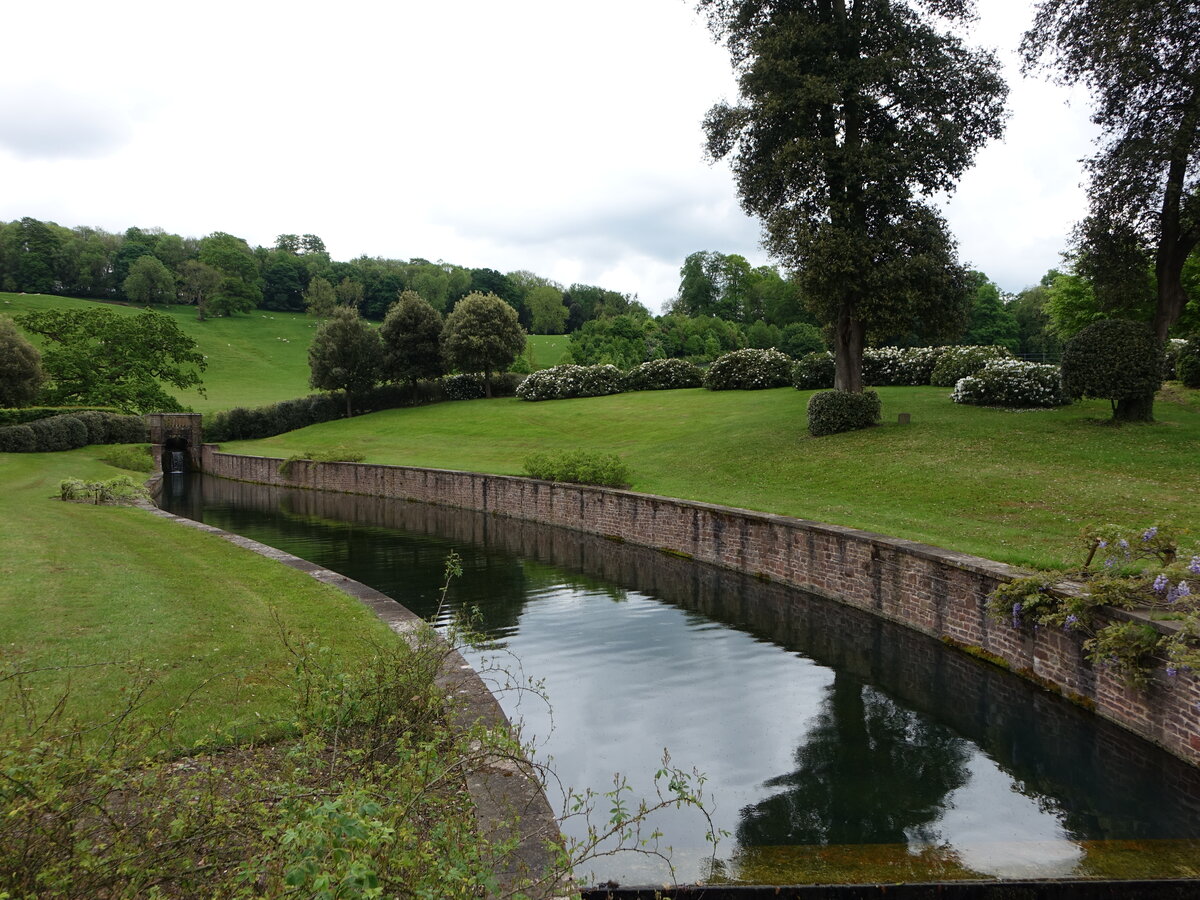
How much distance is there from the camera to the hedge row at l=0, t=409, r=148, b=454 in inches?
1371

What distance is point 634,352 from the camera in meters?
64.4

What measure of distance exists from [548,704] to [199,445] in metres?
42.4

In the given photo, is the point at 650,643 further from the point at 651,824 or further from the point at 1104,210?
the point at 1104,210

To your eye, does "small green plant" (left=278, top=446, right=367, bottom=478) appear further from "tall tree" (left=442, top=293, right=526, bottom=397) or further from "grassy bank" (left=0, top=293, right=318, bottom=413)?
"grassy bank" (left=0, top=293, right=318, bottom=413)

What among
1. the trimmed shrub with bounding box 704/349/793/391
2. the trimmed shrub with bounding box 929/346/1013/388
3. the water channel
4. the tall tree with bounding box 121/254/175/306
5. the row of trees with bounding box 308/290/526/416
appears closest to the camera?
the water channel

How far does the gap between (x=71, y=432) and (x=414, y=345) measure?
18.5 m

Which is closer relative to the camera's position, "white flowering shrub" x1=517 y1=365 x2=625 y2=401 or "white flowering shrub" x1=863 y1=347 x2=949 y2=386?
"white flowering shrub" x1=863 y1=347 x2=949 y2=386

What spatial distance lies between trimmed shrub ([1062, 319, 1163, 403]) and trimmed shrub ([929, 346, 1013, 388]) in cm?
1124

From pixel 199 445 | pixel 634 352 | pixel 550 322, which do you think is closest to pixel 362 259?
pixel 550 322

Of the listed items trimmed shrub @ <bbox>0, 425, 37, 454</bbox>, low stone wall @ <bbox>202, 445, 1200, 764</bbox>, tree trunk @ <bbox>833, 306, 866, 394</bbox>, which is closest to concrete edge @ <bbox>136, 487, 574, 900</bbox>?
low stone wall @ <bbox>202, 445, 1200, 764</bbox>

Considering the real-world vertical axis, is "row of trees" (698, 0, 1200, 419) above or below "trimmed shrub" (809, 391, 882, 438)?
above

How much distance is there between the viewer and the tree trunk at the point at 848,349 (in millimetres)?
22344

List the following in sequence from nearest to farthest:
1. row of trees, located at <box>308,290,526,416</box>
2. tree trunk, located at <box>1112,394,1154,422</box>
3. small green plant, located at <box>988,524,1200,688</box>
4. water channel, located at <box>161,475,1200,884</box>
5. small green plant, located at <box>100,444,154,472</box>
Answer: water channel, located at <box>161,475,1200,884</box>
small green plant, located at <box>988,524,1200,688</box>
tree trunk, located at <box>1112,394,1154,422</box>
small green plant, located at <box>100,444,154,472</box>
row of trees, located at <box>308,290,526,416</box>

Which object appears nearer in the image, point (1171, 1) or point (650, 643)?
point (650, 643)
